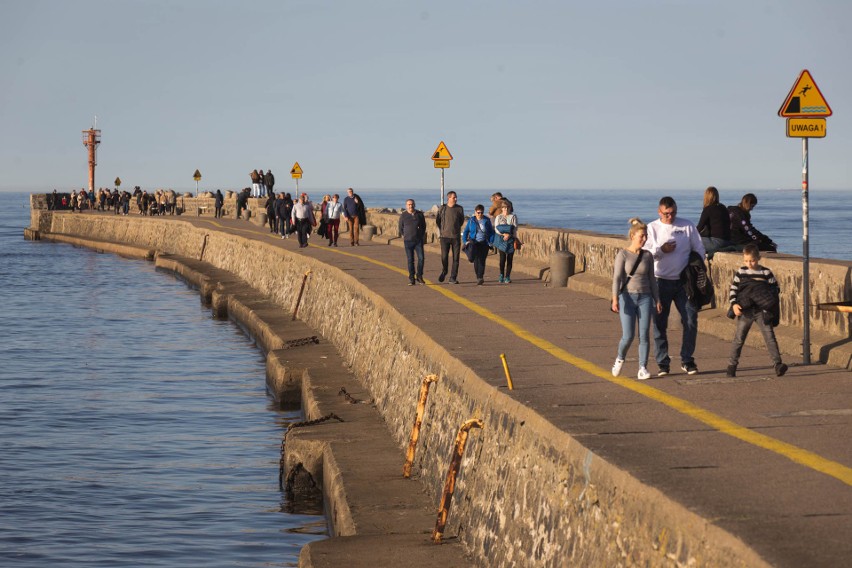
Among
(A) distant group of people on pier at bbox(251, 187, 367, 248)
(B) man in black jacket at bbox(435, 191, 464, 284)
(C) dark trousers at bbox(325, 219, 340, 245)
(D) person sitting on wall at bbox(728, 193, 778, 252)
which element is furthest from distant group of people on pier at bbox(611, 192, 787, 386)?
(C) dark trousers at bbox(325, 219, 340, 245)

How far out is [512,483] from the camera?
10766 mm

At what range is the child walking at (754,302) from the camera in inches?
530

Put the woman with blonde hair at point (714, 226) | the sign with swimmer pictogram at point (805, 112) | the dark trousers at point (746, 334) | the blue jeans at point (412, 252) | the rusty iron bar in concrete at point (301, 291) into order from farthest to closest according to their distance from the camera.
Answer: the rusty iron bar in concrete at point (301, 291) < the blue jeans at point (412, 252) < the woman with blonde hair at point (714, 226) < the sign with swimmer pictogram at point (805, 112) < the dark trousers at point (746, 334)

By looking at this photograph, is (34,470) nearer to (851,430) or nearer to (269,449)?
(269,449)

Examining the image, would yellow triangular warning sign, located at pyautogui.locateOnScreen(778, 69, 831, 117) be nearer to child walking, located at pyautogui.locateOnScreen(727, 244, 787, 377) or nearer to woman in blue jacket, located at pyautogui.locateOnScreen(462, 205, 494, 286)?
child walking, located at pyautogui.locateOnScreen(727, 244, 787, 377)

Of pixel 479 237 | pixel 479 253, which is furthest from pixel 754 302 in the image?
pixel 479 237

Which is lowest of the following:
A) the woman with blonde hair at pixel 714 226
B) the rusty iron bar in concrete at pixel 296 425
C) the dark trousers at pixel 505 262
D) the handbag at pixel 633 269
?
the rusty iron bar in concrete at pixel 296 425

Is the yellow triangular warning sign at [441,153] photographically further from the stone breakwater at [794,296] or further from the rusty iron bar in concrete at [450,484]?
the rusty iron bar in concrete at [450,484]

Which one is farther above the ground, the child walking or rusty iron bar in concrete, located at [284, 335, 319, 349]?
the child walking

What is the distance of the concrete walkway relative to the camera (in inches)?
304

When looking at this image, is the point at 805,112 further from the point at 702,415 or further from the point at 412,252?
the point at 412,252

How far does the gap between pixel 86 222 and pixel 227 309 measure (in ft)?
184

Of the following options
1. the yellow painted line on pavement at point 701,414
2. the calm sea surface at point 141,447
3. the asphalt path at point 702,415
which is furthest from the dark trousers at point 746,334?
the calm sea surface at point 141,447

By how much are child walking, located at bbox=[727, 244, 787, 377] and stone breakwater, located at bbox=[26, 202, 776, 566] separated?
2804 millimetres
